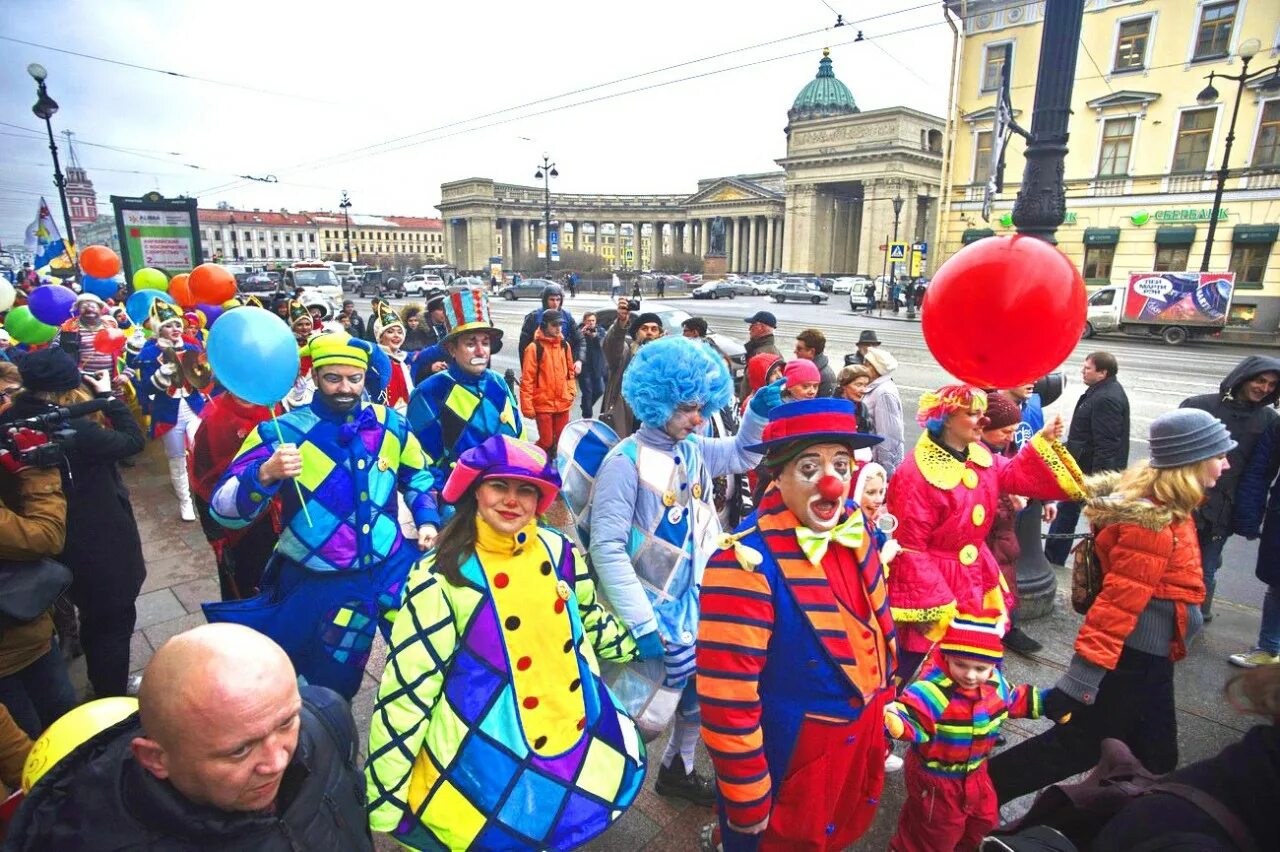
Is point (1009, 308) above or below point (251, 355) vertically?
above

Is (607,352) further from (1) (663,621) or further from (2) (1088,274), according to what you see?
(2) (1088,274)

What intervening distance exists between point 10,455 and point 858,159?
2611 inches

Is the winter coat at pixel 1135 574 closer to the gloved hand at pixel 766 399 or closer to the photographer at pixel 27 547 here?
the gloved hand at pixel 766 399

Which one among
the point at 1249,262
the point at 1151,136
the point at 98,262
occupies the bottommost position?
the point at 98,262

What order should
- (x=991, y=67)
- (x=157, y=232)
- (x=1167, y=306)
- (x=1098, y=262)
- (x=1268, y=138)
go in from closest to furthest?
(x=157, y=232) < (x=1167, y=306) < (x=1268, y=138) < (x=1098, y=262) < (x=991, y=67)

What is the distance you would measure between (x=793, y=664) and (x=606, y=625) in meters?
0.70

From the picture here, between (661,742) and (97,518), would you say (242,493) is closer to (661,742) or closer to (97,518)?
(97,518)

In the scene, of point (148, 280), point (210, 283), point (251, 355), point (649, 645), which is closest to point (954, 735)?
point (649, 645)

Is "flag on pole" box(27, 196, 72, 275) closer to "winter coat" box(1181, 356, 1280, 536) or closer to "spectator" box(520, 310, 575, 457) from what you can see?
"spectator" box(520, 310, 575, 457)

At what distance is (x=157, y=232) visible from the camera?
15.8m

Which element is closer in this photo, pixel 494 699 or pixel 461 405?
pixel 494 699

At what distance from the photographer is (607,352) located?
29.8ft

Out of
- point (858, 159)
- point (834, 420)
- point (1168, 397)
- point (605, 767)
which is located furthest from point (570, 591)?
point (858, 159)

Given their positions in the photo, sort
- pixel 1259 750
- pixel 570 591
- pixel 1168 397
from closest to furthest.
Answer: pixel 1259 750 < pixel 570 591 < pixel 1168 397
